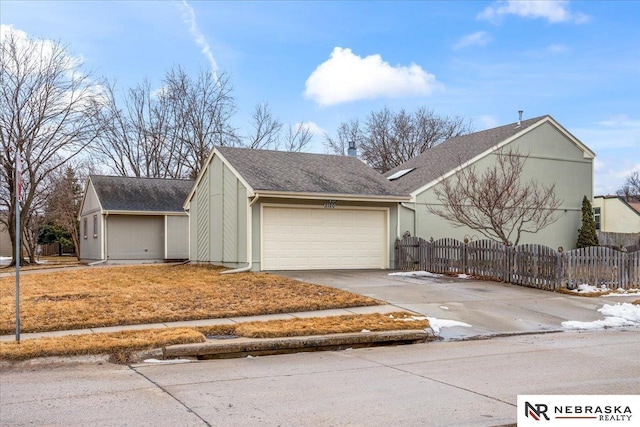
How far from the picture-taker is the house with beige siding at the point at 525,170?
2319 centimetres

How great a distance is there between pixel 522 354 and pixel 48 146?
27.5 metres

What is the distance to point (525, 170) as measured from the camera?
24875 millimetres

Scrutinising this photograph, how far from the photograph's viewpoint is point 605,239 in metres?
27.8

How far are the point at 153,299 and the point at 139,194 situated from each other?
726 inches

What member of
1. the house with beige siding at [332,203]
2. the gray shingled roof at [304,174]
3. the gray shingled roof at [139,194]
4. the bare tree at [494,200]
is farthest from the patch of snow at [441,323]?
the gray shingled roof at [139,194]

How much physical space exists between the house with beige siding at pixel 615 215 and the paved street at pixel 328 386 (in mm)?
30997

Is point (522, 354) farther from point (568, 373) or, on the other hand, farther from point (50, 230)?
point (50, 230)

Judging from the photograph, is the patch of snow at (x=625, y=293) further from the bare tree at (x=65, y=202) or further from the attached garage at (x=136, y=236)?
the bare tree at (x=65, y=202)

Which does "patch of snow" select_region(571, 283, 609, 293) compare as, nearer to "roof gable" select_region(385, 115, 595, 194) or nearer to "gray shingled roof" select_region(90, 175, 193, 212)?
"roof gable" select_region(385, 115, 595, 194)

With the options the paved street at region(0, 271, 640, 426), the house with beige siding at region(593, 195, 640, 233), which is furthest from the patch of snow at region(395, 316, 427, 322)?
the house with beige siding at region(593, 195, 640, 233)

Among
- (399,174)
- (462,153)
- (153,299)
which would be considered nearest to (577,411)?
(153,299)

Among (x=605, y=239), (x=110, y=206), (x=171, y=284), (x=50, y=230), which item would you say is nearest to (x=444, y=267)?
(x=171, y=284)

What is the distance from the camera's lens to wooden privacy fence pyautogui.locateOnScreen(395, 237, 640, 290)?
1517 centimetres

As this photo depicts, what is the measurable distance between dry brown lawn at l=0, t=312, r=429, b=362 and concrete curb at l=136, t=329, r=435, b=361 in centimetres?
22
